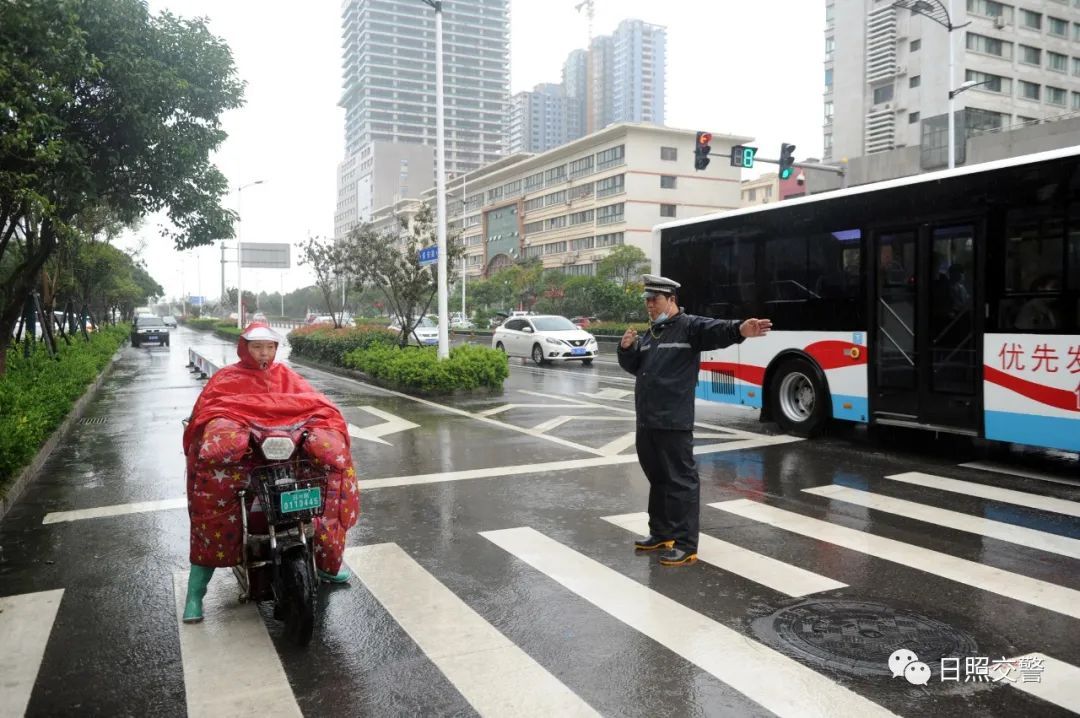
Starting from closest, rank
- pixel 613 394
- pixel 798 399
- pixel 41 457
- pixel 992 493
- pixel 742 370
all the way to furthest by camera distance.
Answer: pixel 992 493 → pixel 41 457 → pixel 798 399 → pixel 742 370 → pixel 613 394

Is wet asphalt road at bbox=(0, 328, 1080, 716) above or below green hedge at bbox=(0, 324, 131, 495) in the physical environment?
below

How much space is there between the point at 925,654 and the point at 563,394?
1240 cm

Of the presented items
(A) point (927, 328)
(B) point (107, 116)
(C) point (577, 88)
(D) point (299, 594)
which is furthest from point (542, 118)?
(D) point (299, 594)

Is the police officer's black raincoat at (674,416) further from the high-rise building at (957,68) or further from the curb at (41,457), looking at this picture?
the high-rise building at (957,68)

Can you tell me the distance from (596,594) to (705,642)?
2.85ft

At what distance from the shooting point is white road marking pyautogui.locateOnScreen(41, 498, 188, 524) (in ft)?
22.2

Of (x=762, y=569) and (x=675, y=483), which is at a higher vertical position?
(x=675, y=483)

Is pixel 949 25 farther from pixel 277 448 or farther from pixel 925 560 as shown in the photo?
pixel 277 448

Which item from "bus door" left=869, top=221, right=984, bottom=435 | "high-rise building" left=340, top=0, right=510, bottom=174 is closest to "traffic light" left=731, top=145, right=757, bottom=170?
"bus door" left=869, top=221, right=984, bottom=435

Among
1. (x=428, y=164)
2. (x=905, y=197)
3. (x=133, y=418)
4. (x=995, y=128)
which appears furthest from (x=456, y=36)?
(x=428, y=164)

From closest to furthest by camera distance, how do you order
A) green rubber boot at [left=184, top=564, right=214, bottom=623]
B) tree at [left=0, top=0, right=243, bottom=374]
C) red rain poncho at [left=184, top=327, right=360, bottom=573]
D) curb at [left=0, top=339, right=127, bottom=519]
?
red rain poncho at [left=184, top=327, right=360, bottom=573] < green rubber boot at [left=184, top=564, right=214, bottom=623] < curb at [left=0, top=339, right=127, bottom=519] < tree at [left=0, top=0, right=243, bottom=374]

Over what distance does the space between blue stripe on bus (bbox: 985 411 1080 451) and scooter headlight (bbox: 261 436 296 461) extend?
6.97 metres

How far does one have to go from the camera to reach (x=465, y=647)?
13.2 ft

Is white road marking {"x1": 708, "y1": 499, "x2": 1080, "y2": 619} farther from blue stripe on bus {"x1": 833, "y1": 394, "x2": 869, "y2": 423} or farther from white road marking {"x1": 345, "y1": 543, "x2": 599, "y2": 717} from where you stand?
blue stripe on bus {"x1": 833, "y1": 394, "x2": 869, "y2": 423}
